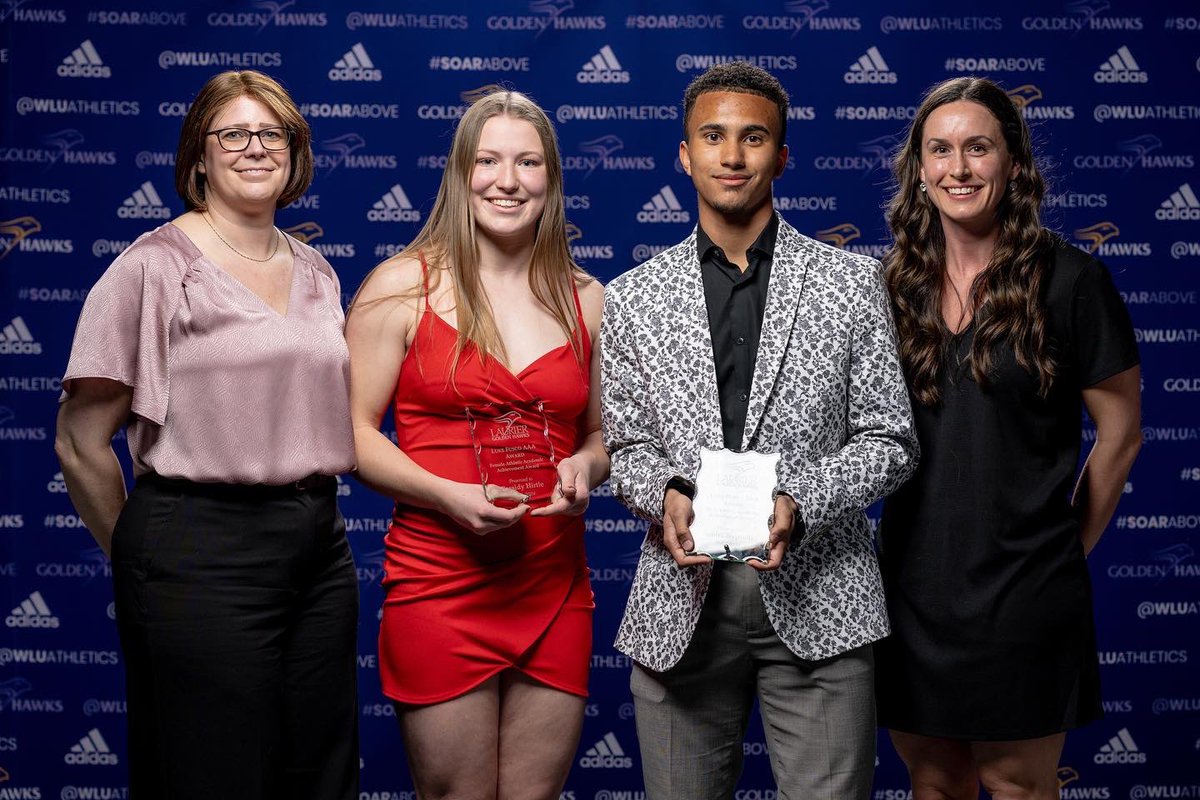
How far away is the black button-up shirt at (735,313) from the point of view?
2221mm

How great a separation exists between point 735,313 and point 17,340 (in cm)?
312

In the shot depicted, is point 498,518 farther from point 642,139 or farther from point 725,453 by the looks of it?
point 642,139

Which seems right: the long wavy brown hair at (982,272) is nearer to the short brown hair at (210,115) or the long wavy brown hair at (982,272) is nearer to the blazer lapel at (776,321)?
the blazer lapel at (776,321)

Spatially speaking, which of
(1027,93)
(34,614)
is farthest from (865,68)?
(34,614)

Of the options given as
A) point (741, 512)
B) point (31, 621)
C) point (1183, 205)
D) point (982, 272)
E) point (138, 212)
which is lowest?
point (31, 621)

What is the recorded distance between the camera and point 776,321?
2.21 metres

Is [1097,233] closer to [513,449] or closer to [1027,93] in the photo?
[1027,93]

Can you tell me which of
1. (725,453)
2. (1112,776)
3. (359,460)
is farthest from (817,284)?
(1112,776)

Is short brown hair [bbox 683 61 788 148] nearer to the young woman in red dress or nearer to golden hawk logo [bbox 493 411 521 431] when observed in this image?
the young woman in red dress

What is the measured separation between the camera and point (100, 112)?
4.32 meters

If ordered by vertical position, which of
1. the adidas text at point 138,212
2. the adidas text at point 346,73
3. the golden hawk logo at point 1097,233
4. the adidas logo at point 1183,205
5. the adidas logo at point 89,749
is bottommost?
the adidas logo at point 89,749

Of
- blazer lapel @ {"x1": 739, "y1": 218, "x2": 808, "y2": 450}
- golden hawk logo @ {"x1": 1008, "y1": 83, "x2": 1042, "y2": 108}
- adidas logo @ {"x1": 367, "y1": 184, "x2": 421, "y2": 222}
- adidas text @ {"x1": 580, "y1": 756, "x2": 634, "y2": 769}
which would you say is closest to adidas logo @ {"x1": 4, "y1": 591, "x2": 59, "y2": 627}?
adidas logo @ {"x1": 367, "y1": 184, "x2": 421, "y2": 222}

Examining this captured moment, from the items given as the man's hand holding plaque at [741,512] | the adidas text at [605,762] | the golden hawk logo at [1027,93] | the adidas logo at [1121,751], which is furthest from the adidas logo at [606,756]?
the golden hawk logo at [1027,93]

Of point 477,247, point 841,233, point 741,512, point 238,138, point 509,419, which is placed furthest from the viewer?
point 841,233
